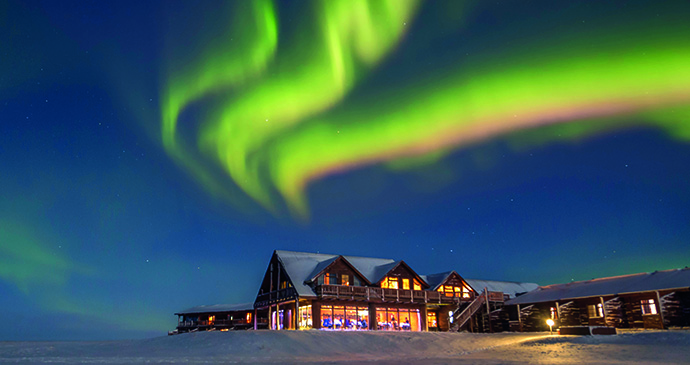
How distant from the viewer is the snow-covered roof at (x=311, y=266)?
46422mm

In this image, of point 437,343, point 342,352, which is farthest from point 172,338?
point 437,343

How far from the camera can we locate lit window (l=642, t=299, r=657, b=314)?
38438 millimetres

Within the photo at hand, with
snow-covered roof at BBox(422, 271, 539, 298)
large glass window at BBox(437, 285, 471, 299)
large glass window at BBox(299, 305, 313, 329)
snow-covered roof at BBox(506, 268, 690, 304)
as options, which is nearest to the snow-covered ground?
snow-covered roof at BBox(506, 268, 690, 304)

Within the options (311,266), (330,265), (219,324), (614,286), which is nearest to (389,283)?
(330,265)

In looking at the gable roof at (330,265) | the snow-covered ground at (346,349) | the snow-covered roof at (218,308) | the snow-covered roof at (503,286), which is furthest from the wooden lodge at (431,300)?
the snow-covered roof at (218,308)

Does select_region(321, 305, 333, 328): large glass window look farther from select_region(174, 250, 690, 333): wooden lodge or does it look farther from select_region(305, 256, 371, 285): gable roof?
select_region(305, 256, 371, 285): gable roof

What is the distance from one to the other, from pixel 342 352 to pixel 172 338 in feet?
36.4

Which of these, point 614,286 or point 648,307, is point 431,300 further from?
point 648,307

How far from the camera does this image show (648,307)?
38969mm

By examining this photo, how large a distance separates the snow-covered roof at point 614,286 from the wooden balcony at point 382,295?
8108 mm

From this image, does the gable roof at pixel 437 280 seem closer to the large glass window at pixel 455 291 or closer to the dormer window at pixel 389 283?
the large glass window at pixel 455 291

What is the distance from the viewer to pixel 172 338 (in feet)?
103

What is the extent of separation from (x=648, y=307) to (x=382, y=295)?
22683mm

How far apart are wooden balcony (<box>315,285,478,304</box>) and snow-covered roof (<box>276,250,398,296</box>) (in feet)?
5.14
